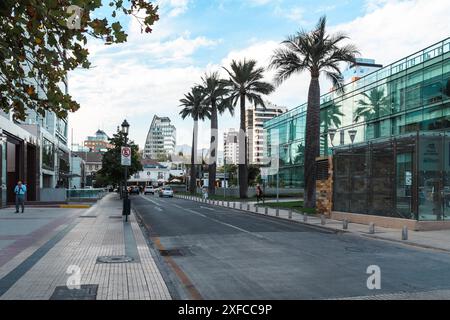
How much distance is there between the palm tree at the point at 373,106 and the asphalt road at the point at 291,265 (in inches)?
1162

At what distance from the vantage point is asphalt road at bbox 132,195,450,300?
8.68 m

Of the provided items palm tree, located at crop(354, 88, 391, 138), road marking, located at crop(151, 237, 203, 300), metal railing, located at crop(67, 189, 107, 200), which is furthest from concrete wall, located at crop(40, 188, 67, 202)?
road marking, located at crop(151, 237, 203, 300)

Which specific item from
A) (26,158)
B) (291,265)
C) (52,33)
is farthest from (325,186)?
(26,158)

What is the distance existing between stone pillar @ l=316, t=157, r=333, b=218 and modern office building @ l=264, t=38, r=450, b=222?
406mm

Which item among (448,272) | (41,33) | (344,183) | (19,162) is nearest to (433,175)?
(344,183)

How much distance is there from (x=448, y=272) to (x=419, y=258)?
2170 mm

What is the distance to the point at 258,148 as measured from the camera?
160000 millimetres

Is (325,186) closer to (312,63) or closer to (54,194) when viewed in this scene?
(312,63)

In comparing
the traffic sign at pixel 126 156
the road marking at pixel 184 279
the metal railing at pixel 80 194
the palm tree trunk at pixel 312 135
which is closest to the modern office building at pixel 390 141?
the palm tree trunk at pixel 312 135

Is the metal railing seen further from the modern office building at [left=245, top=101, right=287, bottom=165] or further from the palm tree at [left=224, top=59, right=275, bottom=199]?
the modern office building at [left=245, top=101, right=287, bottom=165]

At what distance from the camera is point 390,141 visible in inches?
859

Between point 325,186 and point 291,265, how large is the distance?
16.9m
